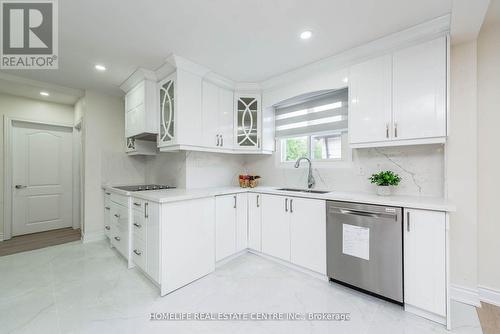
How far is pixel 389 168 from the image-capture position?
87.2 inches

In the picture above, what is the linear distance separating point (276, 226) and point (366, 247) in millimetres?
999

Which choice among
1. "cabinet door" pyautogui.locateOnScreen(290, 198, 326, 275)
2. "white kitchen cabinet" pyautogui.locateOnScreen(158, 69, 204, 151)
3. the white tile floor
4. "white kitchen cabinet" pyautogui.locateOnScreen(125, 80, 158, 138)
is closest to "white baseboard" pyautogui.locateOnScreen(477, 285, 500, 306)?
the white tile floor

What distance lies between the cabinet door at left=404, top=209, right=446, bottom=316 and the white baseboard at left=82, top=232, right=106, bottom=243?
409 centimetres

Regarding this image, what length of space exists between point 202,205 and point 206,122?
1105 mm

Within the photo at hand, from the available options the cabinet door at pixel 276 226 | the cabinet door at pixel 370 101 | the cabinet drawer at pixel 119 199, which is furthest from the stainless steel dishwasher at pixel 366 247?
the cabinet drawer at pixel 119 199

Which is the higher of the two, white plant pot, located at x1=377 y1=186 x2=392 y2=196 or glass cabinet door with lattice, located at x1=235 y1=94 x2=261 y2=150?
glass cabinet door with lattice, located at x1=235 y1=94 x2=261 y2=150

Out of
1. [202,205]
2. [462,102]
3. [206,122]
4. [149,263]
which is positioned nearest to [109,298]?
[149,263]

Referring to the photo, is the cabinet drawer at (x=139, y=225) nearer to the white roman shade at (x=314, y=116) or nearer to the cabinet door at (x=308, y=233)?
the cabinet door at (x=308, y=233)

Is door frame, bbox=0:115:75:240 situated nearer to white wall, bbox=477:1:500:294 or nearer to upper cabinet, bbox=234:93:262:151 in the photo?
upper cabinet, bbox=234:93:262:151

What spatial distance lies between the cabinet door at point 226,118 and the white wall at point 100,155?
197cm

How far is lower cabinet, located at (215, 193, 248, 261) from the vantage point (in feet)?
8.14

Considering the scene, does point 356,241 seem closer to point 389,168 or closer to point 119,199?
point 389,168

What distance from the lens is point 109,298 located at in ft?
6.15

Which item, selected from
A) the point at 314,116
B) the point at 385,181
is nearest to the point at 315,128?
the point at 314,116
